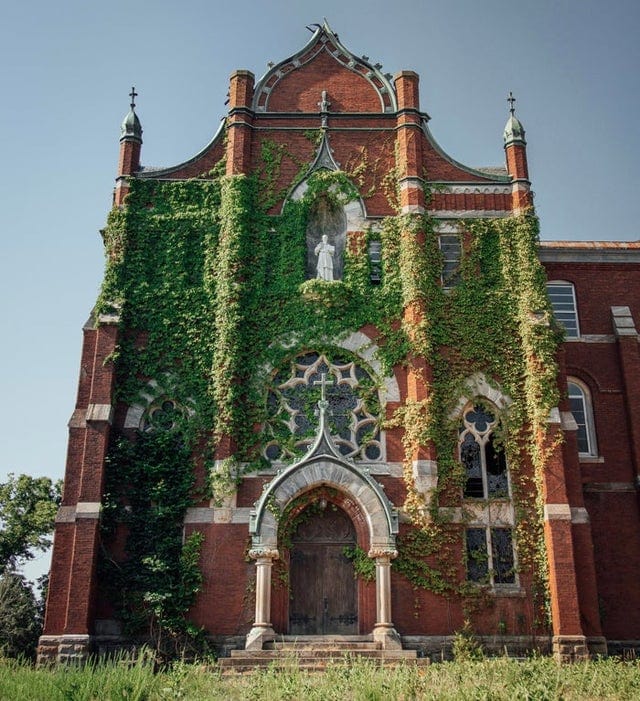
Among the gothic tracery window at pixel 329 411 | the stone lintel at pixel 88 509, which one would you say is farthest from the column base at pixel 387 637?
the stone lintel at pixel 88 509

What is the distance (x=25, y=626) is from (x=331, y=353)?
11.9 m

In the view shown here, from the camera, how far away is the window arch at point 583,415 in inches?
1054

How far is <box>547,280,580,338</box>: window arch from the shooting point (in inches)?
1110

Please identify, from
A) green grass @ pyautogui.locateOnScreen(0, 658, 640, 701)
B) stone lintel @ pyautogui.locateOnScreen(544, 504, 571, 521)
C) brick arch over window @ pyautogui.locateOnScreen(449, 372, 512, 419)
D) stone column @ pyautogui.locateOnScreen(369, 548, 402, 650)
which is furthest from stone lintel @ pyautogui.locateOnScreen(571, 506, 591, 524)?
green grass @ pyautogui.locateOnScreen(0, 658, 640, 701)

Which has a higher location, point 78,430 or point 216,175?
point 216,175

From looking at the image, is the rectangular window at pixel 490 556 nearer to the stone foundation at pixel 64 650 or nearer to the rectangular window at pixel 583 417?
the rectangular window at pixel 583 417

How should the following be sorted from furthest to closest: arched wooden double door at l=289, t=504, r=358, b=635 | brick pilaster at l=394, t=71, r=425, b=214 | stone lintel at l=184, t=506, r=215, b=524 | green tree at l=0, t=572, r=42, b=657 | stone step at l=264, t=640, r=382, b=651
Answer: brick pilaster at l=394, t=71, r=425, b=214 < green tree at l=0, t=572, r=42, b=657 < stone lintel at l=184, t=506, r=215, b=524 < arched wooden double door at l=289, t=504, r=358, b=635 < stone step at l=264, t=640, r=382, b=651

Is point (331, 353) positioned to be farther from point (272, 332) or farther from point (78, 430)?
point (78, 430)

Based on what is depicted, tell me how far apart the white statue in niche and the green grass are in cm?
1158

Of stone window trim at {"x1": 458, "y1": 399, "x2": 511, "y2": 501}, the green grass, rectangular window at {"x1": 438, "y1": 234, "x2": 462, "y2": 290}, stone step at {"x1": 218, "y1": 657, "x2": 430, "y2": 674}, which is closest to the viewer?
the green grass

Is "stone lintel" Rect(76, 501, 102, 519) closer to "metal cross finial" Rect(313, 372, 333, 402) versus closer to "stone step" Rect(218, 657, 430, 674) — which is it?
"stone step" Rect(218, 657, 430, 674)

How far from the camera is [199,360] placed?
24438mm

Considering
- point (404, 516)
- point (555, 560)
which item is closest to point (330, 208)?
point (404, 516)

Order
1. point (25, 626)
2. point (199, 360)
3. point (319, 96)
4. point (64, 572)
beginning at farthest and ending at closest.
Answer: point (319, 96) → point (25, 626) → point (199, 360) → point (64, 572)
